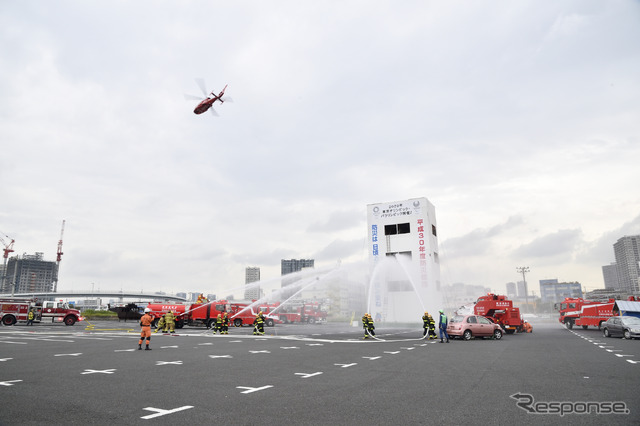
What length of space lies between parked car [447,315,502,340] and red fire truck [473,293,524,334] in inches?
285

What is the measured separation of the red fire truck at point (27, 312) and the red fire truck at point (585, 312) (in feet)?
189

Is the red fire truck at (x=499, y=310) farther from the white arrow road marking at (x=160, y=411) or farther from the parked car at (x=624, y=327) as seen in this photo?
the white arrow road marking at (x=160, y=411)

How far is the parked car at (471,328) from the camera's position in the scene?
2750cm

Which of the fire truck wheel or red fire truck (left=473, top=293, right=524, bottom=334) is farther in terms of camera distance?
the fire truck wheel

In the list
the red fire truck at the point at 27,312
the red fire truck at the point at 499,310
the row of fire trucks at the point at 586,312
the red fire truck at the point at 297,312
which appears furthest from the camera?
the red fire truck at the point at 297,312

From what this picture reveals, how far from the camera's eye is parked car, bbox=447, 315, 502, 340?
27.5 m

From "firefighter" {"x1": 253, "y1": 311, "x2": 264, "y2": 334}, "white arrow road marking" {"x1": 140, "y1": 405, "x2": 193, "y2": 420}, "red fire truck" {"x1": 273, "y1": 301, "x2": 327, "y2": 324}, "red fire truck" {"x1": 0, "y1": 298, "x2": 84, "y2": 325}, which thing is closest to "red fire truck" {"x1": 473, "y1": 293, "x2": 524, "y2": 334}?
"firefighter" {"x1": 253, "y1": 311, "x2": 264, "y2": 334}

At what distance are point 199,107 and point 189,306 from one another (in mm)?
20585

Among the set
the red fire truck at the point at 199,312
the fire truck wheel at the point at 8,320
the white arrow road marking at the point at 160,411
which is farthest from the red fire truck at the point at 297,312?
the white arrow road marking at the point at 160,411

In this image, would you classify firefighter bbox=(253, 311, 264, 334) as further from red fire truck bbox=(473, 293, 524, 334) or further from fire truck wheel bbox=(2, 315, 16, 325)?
fire truck wheel bbox=(2, 315, 16, 325)

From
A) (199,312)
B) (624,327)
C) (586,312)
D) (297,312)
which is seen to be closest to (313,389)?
(624,327)

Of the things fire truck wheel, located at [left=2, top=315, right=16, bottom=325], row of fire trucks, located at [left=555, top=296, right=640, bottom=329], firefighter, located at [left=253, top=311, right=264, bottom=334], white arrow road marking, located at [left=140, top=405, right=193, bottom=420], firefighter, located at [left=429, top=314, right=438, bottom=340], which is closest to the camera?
white arrow road marking, located at [left=140, top=405, right=193, bottom=420]

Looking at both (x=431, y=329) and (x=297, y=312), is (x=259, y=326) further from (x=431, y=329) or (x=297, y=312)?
(x=297, y=312)

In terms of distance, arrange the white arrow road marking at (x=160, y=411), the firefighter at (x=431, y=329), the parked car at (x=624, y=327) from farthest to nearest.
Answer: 1. the firefighter at (x=431, y=329)
2. the parked car at (x=624, y=327)
3. the white arrow road marking at (x=160, y=411)
